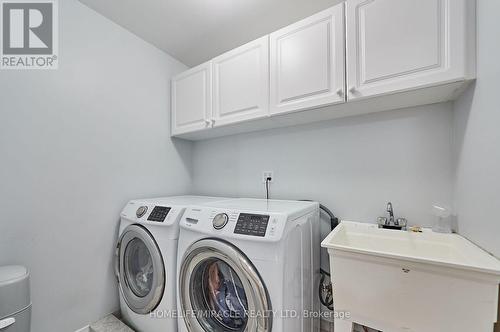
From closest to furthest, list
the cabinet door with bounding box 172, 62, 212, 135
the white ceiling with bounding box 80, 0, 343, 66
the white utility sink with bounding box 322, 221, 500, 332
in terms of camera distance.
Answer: the white utility sink with bounding box 322, 221, 500, 332 < the white ceiling with bounding box 80, 0, 343, 66 < the cabinet door with bounding box 172, 62, 212, 135

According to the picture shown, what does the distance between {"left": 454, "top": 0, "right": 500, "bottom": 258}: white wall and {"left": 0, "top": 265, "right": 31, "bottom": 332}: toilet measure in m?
2.19

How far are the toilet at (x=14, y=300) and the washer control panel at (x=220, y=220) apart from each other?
1.03m

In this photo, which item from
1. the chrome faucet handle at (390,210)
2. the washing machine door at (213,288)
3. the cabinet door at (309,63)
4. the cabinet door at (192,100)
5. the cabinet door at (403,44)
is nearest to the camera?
the cabinet door at (403,44)

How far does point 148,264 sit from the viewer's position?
1604mm

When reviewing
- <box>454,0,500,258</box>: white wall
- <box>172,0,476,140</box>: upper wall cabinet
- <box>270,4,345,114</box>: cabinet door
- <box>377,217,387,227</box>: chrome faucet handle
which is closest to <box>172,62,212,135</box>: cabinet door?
<box>172,0,476,140</box>: upper wall cabinet

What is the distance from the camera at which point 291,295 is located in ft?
3.53

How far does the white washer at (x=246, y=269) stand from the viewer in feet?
3.28

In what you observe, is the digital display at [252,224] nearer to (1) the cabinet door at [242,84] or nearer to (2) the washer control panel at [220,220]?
(2) the washer control panel at [220,220]

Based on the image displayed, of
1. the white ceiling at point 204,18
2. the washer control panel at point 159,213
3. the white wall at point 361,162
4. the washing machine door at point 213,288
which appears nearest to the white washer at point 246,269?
the washing machine door at point 213,288

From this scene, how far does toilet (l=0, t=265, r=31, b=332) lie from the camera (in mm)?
1031

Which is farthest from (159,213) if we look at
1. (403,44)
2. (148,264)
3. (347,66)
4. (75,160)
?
(403,44)

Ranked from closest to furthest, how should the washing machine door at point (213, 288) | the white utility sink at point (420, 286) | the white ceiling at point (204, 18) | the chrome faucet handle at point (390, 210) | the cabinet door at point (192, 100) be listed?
the white utility sink at point (420, 286), the washing machine door at point (213, 288), the chrome faucet handle at point (390, 210), the white ceiling at point (204, 18), the cabinet door at point (192, 100)

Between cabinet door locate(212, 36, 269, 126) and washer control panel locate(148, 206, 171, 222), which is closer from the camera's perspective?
washer control panel locate(148, 206, 171, 222)

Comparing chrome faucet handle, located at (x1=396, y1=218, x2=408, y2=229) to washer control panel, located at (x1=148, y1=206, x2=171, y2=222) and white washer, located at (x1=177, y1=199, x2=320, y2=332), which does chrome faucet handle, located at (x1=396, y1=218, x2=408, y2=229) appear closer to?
white washer, located at (x1=177, y1=199, x2=320, y2=332)
